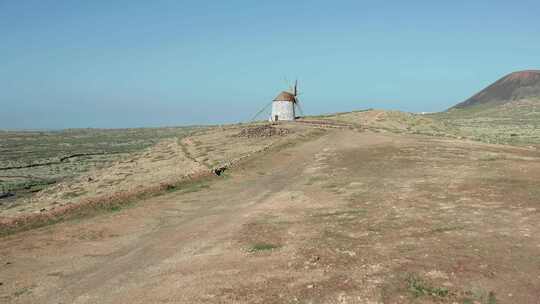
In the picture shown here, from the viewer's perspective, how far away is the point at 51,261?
17.0 metres

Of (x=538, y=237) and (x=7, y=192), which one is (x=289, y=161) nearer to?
(x=538, y=237)

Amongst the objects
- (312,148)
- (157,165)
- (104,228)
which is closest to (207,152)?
(157,165)

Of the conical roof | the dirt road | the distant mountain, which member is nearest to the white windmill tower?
the conical roof

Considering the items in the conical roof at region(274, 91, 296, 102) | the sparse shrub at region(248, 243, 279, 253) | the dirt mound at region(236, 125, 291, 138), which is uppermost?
the conical roof at region(274, 91, 296, 102)

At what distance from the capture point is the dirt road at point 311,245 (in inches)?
464

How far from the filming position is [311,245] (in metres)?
15.4

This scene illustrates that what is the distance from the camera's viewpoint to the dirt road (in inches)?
464

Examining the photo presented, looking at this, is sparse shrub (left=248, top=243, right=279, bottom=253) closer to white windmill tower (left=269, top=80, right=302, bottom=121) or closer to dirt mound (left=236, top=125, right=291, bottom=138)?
dirt mound (left=236, top=125, right=291, bottom=138)

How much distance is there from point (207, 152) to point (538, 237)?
38.1 metres

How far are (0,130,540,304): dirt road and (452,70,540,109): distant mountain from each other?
131 m

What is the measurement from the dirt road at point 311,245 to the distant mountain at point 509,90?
430ft

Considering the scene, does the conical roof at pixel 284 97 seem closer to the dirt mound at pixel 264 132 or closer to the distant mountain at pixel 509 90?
the dirt mound at pixel 264 132

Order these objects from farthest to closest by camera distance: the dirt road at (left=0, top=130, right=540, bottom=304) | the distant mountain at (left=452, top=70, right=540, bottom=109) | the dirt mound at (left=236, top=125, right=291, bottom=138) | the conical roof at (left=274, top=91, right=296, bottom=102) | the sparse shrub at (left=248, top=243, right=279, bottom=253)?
the distant mountain at (left=452, top=70, right=540, bottom=109) → the conical roof at (left=274, top=91, right=296, bottom=102) → the dirt mound at (left=236, top=125, right=291, bottom=138) → the sparse shrub at (left=248, top=243, right=279, bottom=253) → the dirt road at (left=0, top=130, right=540, bottom=304)

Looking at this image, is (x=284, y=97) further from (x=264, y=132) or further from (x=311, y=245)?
(x=311, y=245)
